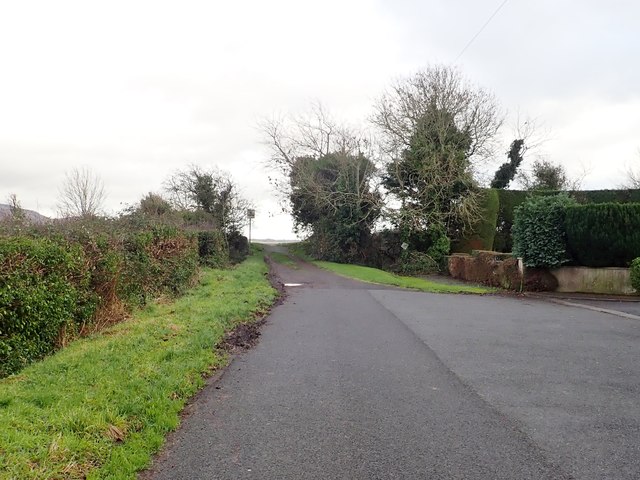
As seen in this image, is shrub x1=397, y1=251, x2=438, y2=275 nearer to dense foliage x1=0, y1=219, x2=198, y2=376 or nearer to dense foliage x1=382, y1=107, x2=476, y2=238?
dense foliage x1=382, y1=107, x2=476, y2=238

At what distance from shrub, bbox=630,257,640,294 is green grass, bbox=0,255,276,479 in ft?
46.6

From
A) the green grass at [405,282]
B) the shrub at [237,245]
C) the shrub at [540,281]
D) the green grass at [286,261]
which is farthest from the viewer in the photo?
the shrub at [237,245]

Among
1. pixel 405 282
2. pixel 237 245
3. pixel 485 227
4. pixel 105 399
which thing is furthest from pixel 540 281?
pixel 237 245

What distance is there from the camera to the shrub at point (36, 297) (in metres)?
6.34

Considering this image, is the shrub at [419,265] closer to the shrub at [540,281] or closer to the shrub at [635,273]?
the shrub at [540,281]

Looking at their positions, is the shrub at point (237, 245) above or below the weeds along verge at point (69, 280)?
above

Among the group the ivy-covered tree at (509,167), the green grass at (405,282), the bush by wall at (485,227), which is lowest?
the green grass at (405,282)

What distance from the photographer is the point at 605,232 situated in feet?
56.6

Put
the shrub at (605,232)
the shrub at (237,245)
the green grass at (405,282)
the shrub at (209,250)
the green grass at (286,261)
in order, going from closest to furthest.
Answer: the shrub at (605,232) → the green grass at (405,282) → the shrub at (209,250) → the green grass at (286,261) → the shrub at (237,245)

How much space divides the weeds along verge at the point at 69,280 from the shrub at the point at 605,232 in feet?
46.6

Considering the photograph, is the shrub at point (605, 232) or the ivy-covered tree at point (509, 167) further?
the ivy-covered tree at point (509, 167)

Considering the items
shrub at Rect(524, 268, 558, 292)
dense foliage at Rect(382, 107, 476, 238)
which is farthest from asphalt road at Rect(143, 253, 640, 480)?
dense foliage at Rect(382, 107, 476, 238)

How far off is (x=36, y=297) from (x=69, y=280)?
4.76ft

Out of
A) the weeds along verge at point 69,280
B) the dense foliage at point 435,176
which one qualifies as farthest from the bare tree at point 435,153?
the weeds along verge at point 69,280
